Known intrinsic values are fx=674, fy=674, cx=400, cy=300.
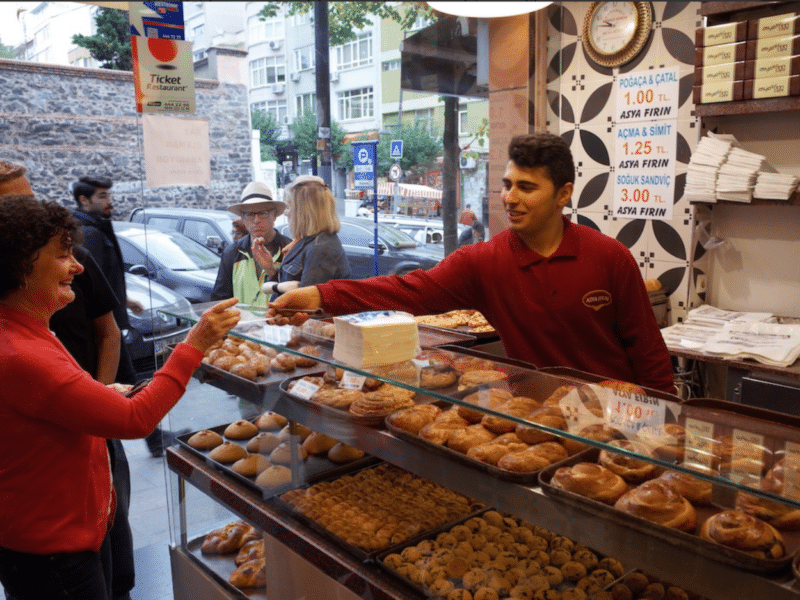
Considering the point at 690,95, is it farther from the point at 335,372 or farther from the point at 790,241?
the point at 335,372

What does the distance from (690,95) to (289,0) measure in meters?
3.06

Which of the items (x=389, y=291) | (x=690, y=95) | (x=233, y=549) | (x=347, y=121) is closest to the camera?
(x=389, y=291)

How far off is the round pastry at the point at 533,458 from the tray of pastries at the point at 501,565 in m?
0.37

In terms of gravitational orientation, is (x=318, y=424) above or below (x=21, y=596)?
above

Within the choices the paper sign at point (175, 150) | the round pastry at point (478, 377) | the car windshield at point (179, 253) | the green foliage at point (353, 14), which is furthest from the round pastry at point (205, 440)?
the green foliage at point (353, 14)

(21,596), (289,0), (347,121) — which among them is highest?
(289,0)

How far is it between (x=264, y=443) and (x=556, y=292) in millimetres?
1262

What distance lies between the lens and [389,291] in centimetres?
244

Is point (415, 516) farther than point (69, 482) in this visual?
Yes

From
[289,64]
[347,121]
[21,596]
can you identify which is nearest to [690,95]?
[347,121]

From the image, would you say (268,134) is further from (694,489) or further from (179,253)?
(694,489)

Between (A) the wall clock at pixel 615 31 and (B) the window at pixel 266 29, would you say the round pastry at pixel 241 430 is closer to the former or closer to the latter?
(A) the wall clock at pixel 615 31

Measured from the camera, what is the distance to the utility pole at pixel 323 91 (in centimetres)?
538

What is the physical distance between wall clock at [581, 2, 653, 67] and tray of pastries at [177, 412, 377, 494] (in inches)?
129
